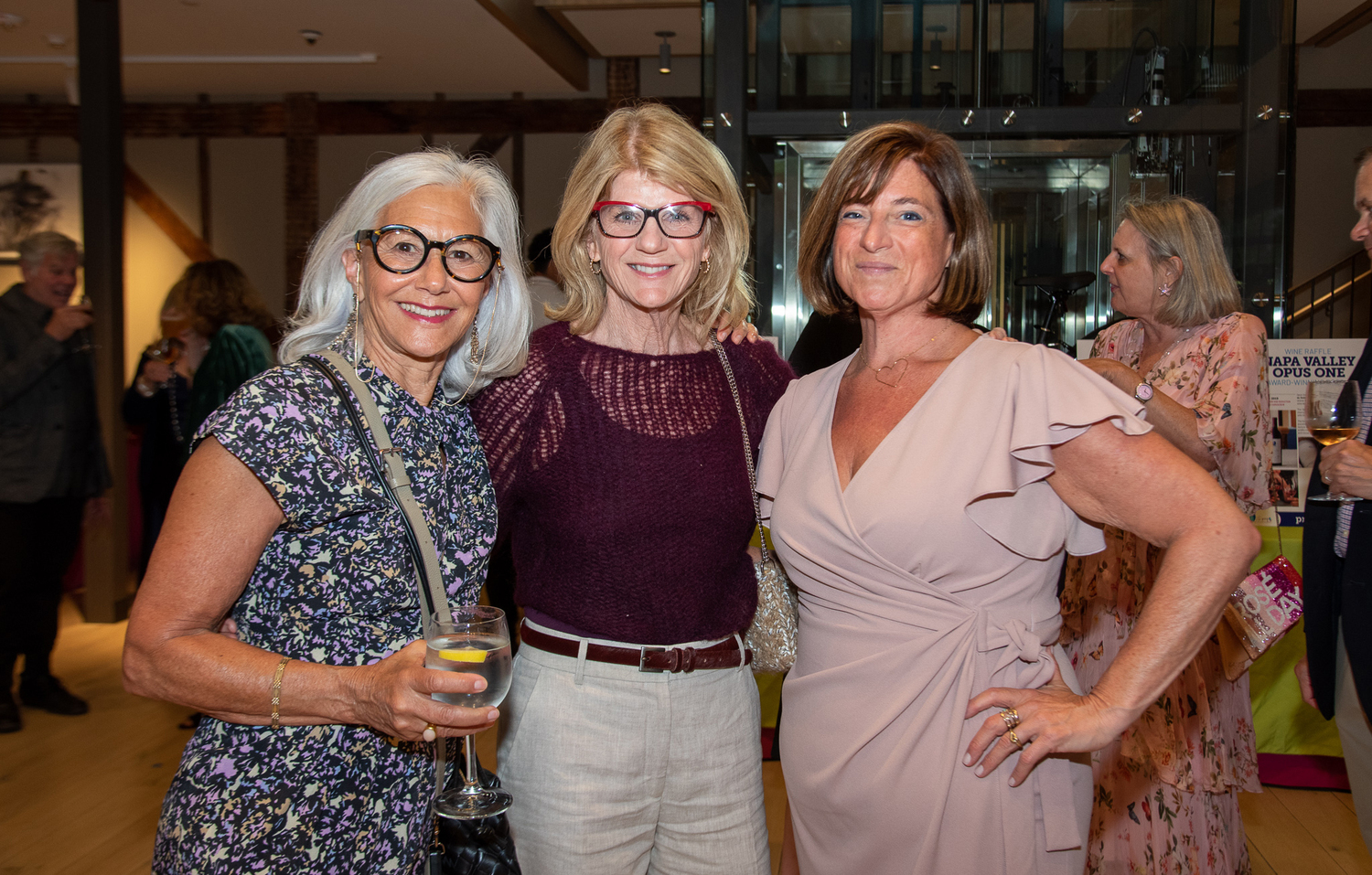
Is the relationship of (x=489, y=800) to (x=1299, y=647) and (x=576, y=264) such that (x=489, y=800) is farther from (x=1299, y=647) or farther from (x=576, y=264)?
(x=1299, y=647)

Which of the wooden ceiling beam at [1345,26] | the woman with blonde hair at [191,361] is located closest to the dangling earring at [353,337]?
the woman with blonde hair at [191,361]

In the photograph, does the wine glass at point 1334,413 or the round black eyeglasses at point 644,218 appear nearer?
the round black eyeglasses at point 644,218

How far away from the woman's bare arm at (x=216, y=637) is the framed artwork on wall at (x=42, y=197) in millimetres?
6968

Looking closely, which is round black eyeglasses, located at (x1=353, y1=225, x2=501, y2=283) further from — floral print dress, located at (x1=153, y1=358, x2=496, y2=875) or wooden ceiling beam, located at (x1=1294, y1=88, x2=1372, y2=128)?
wooden ceiling beam, located at (x1=1294, y1=88, x2=1372, y2=128)

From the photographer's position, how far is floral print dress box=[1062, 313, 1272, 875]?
259 cm

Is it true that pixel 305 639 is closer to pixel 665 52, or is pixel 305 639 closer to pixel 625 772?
pixel 625 772

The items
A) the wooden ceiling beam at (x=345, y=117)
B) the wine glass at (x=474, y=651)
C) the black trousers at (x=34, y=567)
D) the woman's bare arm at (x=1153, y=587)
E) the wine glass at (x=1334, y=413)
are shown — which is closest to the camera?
the wine glass at (x=474, y=651)

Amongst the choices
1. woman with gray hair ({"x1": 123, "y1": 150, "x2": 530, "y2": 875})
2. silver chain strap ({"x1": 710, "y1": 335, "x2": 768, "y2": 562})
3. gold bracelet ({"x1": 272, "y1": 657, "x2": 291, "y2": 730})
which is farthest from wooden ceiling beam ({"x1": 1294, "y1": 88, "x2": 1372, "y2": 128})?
gold bracelet ({"x1": 272, "y1": 657, "x2": 291, "y2": 730})

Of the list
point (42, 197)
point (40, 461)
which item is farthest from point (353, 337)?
point (42, 197)

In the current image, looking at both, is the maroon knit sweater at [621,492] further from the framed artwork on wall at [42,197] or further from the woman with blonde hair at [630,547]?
the framed artwork on wall at [42,197]

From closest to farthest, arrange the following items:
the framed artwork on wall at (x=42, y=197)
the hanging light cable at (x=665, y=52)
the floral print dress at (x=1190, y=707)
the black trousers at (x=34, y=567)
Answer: the floral print dress at (x=1190, y=707) < the black trousers at (x=34, y=567) < the framed artwork on wall at (x=42, y=197) < the hanging light cable at (x=665, y=52)

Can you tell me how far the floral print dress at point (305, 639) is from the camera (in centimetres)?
128

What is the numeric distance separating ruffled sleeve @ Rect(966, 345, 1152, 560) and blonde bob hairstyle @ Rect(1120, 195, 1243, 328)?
167 centimetres

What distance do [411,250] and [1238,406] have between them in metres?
2.24
